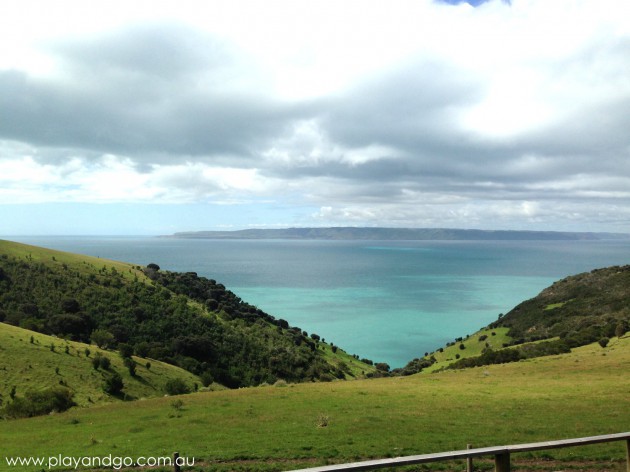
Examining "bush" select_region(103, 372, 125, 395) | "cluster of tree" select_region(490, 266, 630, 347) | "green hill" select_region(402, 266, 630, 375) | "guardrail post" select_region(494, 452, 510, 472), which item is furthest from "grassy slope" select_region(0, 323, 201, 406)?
"cluster of tree" select_region(490, 266, 630, 347)

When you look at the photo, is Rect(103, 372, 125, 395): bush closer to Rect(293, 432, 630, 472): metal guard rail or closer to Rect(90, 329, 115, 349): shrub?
Rect(90, 329, 115, 349): shrub

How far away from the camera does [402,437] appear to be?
14219 mm

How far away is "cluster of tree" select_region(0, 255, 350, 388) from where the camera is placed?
192 feet

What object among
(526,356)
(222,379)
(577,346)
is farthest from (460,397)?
(222,379)

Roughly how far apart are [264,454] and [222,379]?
4814 cm

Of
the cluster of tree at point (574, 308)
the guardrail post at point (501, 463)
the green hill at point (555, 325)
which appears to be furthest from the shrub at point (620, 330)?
the guardrail post at point (501, 463)

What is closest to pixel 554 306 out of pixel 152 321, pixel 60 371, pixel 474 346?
pixel 474 346

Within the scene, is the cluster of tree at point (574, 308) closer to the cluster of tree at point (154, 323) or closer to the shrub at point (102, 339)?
the cluster of tree at point (154, 323)

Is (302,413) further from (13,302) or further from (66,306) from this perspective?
(13,302)

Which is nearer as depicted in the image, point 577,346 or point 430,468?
point 430,468

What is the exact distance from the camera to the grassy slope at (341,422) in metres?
13.1

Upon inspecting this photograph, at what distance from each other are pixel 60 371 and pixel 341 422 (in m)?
31.3

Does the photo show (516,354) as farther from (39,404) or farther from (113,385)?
(39,404)

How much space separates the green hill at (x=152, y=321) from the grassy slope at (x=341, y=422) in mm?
33169
